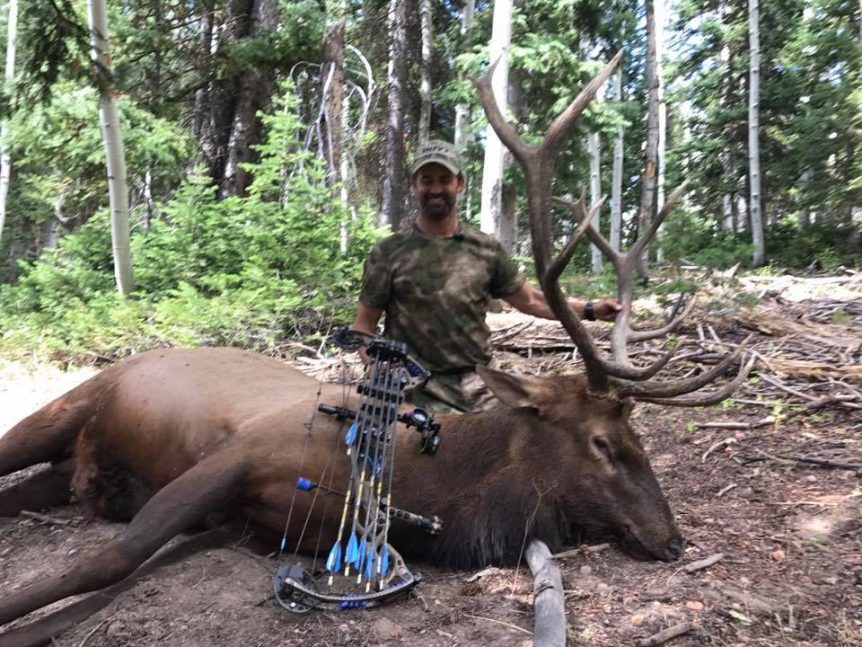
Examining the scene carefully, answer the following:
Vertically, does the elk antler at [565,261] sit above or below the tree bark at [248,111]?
below

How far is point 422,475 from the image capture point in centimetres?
338

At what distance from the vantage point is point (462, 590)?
2992mm

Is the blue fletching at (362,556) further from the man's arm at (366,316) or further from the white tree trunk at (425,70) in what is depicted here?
the white tree trunk at (425,70)

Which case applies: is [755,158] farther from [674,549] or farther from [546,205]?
[674,549]

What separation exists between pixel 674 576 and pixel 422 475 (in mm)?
1238

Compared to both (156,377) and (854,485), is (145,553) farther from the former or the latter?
(854,485)

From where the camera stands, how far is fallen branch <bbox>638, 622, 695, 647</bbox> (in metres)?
2.39

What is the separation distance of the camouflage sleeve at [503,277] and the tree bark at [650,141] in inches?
436

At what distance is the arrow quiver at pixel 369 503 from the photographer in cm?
278

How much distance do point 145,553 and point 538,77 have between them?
1500cm

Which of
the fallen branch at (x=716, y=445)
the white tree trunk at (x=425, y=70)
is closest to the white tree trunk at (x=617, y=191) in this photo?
the white tree trunk at (x=425, y=70)

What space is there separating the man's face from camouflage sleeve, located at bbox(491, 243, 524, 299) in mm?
457

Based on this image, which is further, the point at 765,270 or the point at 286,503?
the point at 765,270

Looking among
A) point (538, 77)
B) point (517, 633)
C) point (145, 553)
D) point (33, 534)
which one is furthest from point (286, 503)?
point (538, 77)
